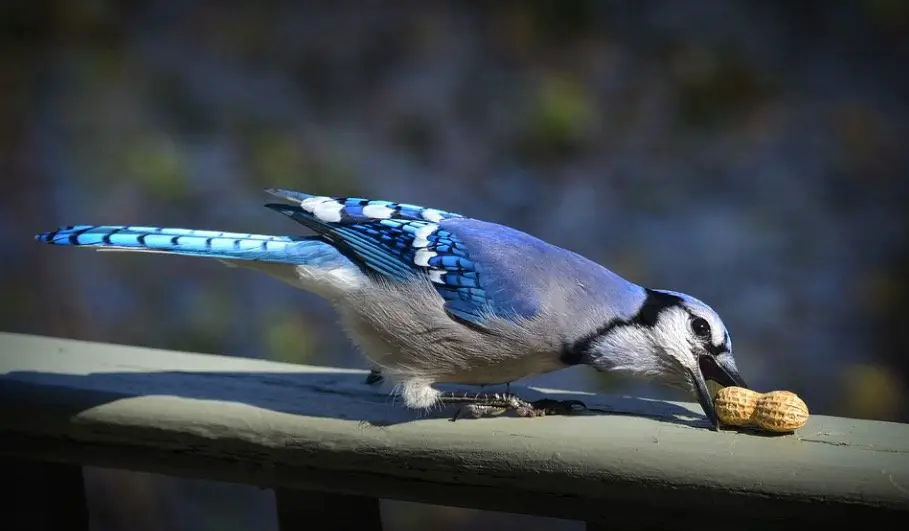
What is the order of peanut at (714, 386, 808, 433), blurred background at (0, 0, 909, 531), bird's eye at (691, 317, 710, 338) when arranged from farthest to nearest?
blurred background at (0, 0, 909, 531) < bird's eye at (691, 317, 710, 338) < peanut at (714, 386, 808, 433)

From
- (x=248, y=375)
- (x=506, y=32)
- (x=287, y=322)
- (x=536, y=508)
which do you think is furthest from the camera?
(x=287, y=322)

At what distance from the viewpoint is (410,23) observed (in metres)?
2.72

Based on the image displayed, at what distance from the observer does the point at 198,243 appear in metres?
1.47

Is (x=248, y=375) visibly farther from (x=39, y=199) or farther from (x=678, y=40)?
(x=39, y=199)

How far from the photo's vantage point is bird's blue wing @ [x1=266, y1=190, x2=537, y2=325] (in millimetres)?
1472

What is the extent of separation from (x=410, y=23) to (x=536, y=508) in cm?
177

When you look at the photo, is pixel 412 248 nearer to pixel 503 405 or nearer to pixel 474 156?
pixel 503 405

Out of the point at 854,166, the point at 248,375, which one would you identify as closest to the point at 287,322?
the point at 248,375

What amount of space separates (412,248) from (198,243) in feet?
1.04

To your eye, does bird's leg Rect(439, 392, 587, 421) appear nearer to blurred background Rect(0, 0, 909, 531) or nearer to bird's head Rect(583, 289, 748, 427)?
bird's head Rect(583, 289, 748, 427)

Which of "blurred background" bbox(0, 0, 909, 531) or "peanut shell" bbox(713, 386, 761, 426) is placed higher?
"blurred background" bbox(0, 0, 909, 531)

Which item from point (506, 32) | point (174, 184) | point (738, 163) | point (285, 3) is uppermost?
point (285, 3)

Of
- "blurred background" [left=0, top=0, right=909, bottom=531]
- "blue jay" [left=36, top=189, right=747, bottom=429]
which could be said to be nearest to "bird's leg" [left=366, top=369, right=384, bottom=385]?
"blue jay" [left=36, top=189, right=747, bottom=429]

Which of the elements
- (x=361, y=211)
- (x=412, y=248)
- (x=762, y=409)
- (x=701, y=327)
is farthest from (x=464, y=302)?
(x=762, y=409)
